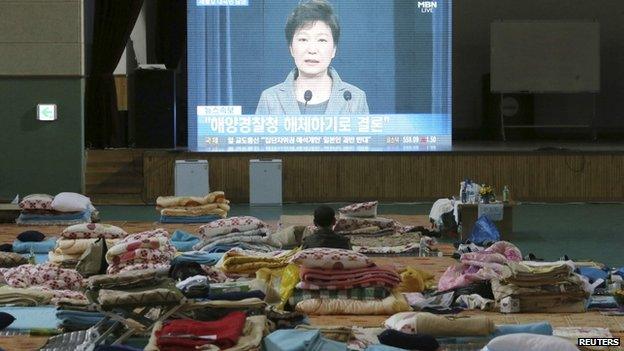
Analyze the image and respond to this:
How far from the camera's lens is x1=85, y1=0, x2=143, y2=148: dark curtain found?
1680 centimetres

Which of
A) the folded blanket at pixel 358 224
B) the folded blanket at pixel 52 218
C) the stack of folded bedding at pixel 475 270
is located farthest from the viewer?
the folded blanket at pixel 52 218

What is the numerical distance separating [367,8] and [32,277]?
903cm

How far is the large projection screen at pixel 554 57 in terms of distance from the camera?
1891cm

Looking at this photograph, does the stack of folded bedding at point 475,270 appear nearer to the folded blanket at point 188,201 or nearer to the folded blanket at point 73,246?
the folded blanket at point 73,246

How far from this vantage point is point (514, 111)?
65.4 feet

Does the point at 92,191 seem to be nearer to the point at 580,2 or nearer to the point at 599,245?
the point at 599,245

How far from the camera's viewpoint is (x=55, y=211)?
1109 cm

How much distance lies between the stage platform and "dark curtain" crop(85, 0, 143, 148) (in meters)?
1.94

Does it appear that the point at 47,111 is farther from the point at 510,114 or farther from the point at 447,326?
the point at 447,326

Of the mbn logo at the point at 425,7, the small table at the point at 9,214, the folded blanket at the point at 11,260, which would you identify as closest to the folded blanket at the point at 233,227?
the folded blanket at the point at 11,260

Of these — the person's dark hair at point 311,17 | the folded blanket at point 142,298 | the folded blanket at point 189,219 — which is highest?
the person's dark hair at point 311,17

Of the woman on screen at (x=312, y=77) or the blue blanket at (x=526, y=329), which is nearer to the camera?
the blue blanket at (x=526, y=329)

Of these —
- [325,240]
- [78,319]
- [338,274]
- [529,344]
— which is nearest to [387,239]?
[325,240]

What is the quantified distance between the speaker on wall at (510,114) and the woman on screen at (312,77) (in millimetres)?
4729
